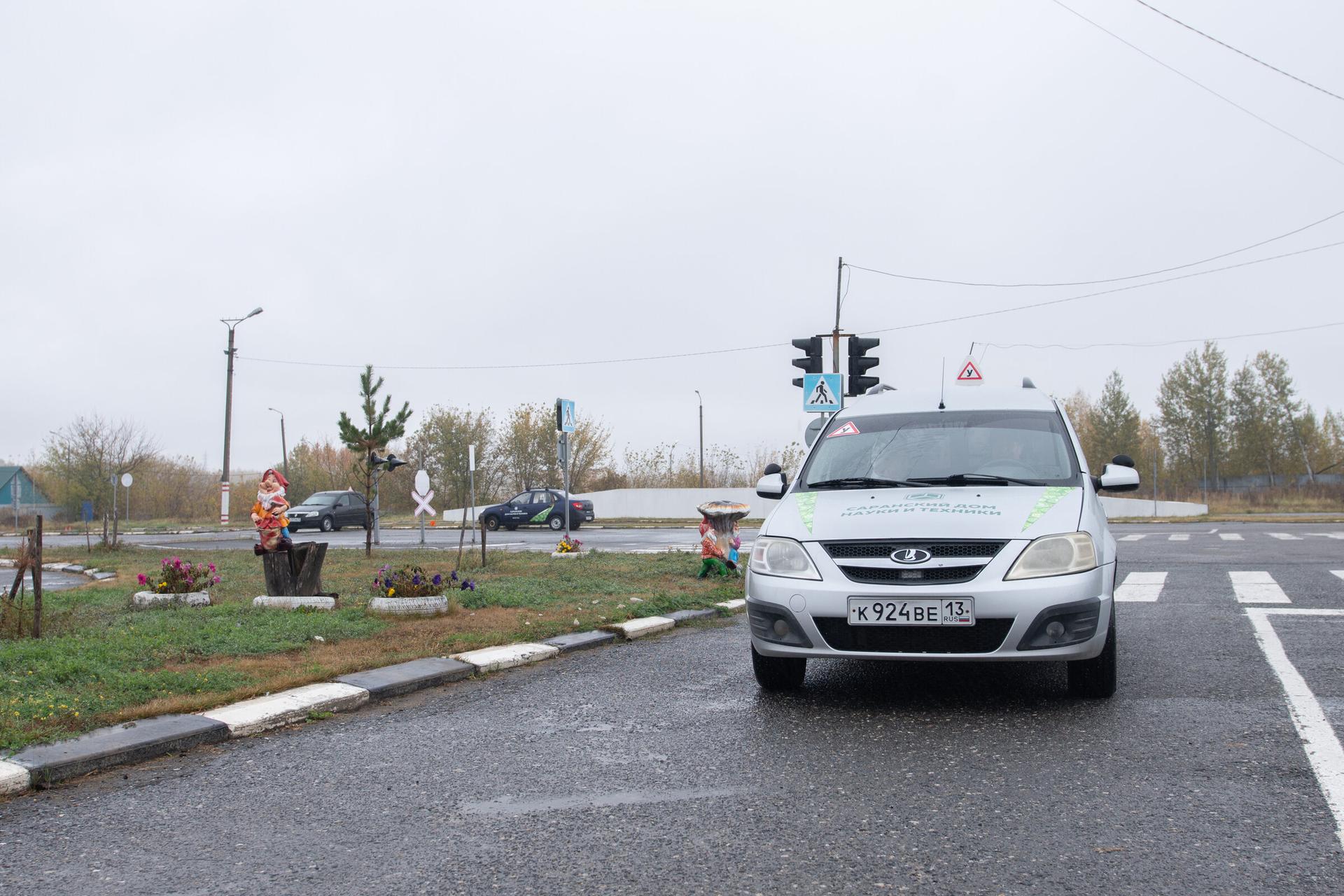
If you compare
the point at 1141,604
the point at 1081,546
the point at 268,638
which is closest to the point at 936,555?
the point at 1081,546

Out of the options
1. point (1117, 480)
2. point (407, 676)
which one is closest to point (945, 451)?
point (1117, 480)

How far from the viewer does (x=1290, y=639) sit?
7332 millimetres

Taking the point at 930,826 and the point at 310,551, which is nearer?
the point at 930,826

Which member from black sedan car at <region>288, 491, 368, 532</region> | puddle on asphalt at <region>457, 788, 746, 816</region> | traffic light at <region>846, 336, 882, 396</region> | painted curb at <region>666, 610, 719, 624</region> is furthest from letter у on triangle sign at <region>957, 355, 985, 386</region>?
black sedan car at <region>288, 491, 368, 532</region>

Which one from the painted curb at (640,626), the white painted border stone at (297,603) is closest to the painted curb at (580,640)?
the painted curb at (640,626)

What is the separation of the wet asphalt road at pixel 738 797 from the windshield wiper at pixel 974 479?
117 cm

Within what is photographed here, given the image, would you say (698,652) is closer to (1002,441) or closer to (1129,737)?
(1002,441)

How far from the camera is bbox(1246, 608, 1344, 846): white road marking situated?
12.2 feet

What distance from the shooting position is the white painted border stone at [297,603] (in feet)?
30.8

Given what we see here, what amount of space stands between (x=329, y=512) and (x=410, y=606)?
102ft

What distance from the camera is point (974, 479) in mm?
5898

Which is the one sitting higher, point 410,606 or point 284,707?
point 410,606

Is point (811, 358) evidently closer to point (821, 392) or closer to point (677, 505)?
point (821, 392)

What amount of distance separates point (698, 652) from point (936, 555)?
2.89m
